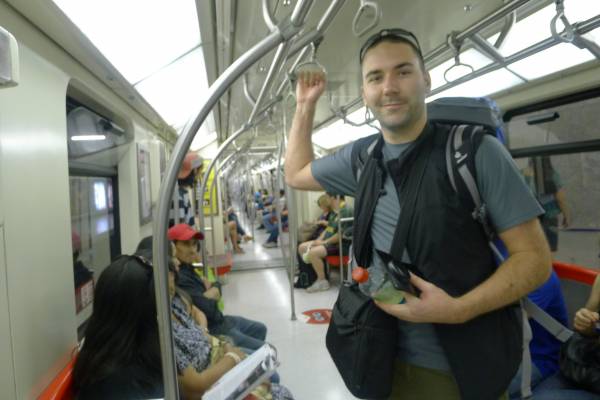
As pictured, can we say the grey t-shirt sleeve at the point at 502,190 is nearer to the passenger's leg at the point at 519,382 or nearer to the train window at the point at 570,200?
the passenger's leg at the point at 519,382

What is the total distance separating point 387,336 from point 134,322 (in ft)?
3.51

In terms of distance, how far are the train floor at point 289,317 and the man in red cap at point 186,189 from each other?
49.0 inches

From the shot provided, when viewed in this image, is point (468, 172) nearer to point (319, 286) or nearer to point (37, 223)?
point (37, 223)

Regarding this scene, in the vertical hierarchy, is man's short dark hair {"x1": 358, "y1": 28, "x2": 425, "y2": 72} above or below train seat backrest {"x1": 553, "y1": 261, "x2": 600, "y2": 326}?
above

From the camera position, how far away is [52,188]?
1.56 metres

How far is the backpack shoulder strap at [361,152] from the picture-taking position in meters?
1.11

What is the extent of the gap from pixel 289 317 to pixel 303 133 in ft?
10.6

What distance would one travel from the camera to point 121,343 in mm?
1447

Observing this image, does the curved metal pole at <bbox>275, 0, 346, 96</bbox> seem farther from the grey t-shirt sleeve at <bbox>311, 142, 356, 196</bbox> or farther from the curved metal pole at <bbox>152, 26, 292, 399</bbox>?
the grey t-shirt sleeve at <bbox>311, 142, 356, 196</bbox>

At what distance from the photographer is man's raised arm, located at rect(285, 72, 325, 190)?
113 cm

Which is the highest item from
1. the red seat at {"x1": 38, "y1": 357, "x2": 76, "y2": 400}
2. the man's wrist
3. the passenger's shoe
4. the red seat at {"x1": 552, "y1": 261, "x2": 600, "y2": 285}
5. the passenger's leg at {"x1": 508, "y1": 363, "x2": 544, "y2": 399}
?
the man's wrist

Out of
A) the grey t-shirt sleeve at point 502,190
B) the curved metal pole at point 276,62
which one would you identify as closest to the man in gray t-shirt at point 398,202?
the grey t-shirt sleeve at point 502,190

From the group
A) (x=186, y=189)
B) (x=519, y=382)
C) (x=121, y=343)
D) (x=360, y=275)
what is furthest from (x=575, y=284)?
(x=186, y=189)

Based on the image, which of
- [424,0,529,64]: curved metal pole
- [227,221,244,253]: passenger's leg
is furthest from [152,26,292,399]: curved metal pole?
[227,221,244,253]: passenger's leg
